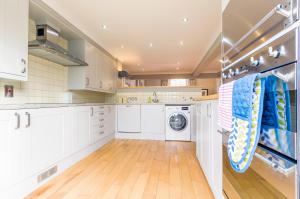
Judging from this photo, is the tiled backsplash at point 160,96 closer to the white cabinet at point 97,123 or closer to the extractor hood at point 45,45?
the white cabinet at point 97,123

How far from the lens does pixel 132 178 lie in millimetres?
2025

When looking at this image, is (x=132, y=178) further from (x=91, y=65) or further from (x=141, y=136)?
(x=91, y=65)

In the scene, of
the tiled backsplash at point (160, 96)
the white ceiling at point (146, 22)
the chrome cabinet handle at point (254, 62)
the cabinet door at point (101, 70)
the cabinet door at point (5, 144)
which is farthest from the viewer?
the tiled backsplash at point (160, 96)

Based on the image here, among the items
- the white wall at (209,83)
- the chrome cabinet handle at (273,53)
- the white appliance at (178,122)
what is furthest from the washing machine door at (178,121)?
the white wall at (209,83)

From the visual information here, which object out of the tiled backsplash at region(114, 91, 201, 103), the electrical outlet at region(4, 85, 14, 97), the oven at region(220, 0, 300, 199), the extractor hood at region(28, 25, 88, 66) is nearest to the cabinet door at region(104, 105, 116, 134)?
the tiled backsplash at region(114, 91, 201, 103)

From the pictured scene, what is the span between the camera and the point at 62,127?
2.22 meters

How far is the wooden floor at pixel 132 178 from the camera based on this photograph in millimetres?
1689

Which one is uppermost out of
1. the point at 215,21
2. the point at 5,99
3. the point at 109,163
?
the point at 215,21

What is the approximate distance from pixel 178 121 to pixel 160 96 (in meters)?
1.12

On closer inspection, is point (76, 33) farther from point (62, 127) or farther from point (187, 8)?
point (187, 8)

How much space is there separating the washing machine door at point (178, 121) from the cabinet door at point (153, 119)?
23cm

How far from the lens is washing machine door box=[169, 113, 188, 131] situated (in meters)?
3.90

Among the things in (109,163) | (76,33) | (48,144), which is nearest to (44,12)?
(76,33)

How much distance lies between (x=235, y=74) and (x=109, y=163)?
2.18m
